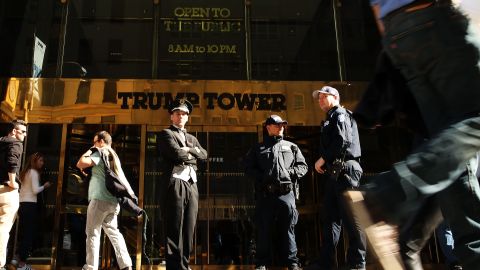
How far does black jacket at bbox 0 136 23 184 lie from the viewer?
249 inches

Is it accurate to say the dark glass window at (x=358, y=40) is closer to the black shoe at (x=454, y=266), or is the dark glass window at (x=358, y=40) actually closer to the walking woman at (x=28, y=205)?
the black shoe at (x=454, y=266)

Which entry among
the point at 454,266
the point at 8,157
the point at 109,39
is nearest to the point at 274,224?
the point at 454,266

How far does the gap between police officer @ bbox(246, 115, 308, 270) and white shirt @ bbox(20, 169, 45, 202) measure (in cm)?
362

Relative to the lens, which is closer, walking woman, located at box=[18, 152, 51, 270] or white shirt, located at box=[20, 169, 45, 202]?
walking woman, located at box=[18, 152, 51, 270]

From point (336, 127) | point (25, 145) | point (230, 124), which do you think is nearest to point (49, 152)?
point (25, 145)

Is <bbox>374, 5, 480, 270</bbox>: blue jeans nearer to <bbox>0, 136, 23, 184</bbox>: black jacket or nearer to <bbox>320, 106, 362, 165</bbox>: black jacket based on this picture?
<bbox>320, 106, 362, 165</bbox>: black jacket

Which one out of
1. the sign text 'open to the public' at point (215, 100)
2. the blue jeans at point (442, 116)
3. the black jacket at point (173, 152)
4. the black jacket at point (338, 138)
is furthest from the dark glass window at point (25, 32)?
the blue jeans at point (442, 116)

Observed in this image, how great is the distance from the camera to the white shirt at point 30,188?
303 inches

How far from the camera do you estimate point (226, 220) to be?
31.3ft

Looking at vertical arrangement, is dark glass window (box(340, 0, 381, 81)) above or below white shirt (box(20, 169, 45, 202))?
above

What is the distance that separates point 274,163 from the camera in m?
6.25

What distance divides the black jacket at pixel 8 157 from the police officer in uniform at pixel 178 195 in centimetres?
217

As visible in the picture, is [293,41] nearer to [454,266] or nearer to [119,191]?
[119,191]

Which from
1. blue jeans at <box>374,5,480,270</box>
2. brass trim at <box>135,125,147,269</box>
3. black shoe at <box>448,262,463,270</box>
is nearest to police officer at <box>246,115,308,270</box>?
black shoe at <box>448,262,463,270</box>
